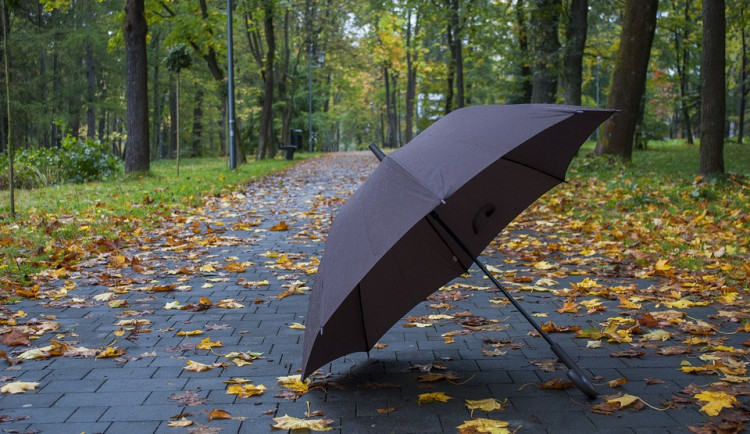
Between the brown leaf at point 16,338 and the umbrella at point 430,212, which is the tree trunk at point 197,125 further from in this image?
the umbrella at point 430,212

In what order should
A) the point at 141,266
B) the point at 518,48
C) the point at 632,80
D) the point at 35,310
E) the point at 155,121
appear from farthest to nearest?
the point at 155,121
the point at 518,48
the point at 632,80
the point at 141,266
the point at 35,310

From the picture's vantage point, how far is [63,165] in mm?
17016

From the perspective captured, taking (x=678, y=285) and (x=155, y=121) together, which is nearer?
(x=678, y=285)

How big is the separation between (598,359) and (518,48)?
70.5 ft

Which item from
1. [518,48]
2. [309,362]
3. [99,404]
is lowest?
[99,404]

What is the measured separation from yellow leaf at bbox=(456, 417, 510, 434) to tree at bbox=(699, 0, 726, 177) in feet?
29.8

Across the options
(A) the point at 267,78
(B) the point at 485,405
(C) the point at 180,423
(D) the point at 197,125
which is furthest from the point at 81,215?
(D) the point at 197,125

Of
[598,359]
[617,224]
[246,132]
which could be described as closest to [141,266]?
[598,359]

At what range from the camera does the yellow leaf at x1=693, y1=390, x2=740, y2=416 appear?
3.23m

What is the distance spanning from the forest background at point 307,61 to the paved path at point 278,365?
4.90 meters

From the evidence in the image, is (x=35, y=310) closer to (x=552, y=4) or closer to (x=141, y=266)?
(x=141, y=266)

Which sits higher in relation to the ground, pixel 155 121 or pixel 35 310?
pixel 155 121

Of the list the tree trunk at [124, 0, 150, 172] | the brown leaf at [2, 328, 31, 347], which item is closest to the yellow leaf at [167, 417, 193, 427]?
the brown leaf at [2, 328, 31, 347]

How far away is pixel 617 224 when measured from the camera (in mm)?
9023
